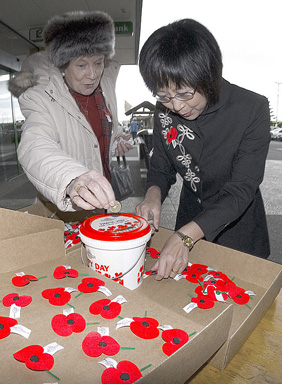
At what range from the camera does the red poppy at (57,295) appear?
2.09 ft

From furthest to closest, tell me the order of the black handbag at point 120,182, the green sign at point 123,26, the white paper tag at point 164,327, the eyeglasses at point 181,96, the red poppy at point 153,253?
the green sign at point 123,26 → the black handbag at point 120,182 → the red poppy at point 153,253 → the eyeglasses at point 181,96 → the white paper tag at point 164,327

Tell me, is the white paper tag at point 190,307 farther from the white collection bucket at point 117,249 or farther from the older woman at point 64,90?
the older woman at point 64,90

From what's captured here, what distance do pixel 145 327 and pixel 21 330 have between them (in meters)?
0.22

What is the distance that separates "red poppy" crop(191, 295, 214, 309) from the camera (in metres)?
0.75

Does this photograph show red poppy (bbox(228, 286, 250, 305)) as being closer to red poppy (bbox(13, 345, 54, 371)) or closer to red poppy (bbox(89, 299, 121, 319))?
red poppy (bbox(89, 299, 121, 319))

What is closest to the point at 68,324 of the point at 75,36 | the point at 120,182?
the point at 75,36

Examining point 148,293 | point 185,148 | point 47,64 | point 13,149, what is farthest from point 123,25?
point 148,293

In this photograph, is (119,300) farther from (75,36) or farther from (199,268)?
(75,36)

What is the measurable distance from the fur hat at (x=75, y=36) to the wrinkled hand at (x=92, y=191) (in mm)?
662

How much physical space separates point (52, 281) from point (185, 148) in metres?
0.64

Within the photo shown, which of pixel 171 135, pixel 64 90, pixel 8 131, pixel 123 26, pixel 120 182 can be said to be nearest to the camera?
pixel 171 135

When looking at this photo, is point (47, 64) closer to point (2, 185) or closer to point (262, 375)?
point (262, 375)

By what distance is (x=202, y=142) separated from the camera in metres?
1.06

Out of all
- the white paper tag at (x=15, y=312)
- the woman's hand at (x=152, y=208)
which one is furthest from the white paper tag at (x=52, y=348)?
the woman's hand at (x=152, y=208)
